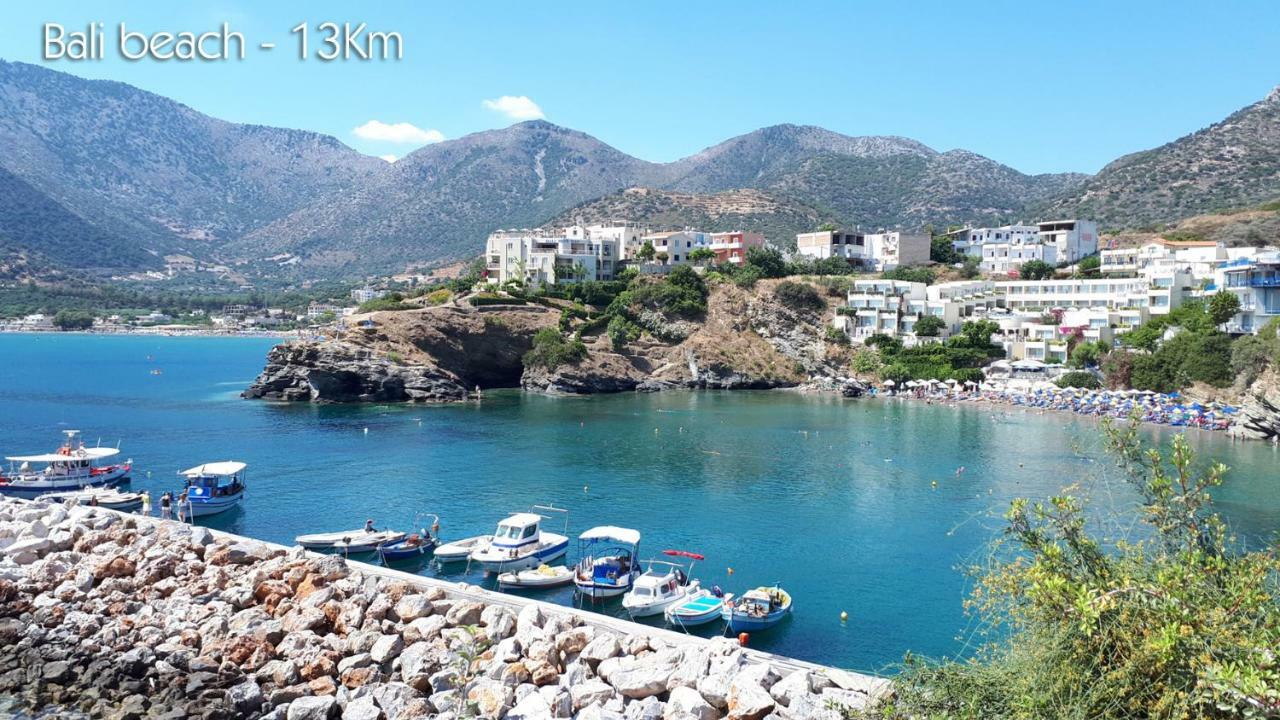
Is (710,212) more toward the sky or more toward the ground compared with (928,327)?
more toward the sky

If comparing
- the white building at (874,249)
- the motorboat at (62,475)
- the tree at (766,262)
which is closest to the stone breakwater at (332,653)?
the motorboat at (62,475)

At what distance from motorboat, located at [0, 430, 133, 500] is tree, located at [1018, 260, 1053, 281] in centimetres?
9210

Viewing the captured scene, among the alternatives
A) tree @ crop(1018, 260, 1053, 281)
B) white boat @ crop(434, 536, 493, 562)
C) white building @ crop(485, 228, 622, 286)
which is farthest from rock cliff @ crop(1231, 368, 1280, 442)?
white building @ crop(485, 228, 622, 286)

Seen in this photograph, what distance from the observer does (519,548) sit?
29891 mm

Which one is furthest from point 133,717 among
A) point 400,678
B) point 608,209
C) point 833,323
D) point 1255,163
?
point 1255,163

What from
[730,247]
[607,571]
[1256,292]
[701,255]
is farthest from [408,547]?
[730,247]

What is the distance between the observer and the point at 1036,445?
54.2 m

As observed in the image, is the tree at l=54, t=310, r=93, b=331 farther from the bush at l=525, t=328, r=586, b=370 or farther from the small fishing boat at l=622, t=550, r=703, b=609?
the small fishing boat at l=622, t=550, r=703, b=609

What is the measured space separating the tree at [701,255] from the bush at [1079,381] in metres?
43.9

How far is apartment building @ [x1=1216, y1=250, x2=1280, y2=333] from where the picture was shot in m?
69.4

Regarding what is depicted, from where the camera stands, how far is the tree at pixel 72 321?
598 feet

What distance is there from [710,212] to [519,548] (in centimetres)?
13553

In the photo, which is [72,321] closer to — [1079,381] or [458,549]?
[458,549]

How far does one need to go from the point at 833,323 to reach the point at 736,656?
8054 cm
